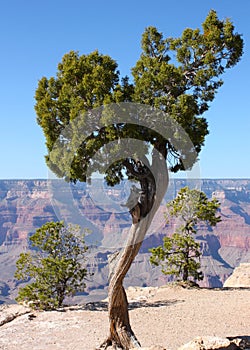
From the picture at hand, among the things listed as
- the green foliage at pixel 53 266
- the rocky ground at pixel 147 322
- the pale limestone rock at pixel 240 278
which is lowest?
the pale limestone rock at pixel 240 278

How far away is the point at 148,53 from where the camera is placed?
43.8 feet

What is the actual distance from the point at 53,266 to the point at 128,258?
10.2 metres

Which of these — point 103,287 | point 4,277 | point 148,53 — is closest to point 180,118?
point 148,53

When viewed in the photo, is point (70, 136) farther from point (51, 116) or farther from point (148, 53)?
point (148, 53)

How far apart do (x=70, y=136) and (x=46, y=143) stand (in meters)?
1.33

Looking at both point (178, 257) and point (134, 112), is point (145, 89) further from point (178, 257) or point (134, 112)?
point (178, 257)

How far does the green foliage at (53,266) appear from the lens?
21344 mm

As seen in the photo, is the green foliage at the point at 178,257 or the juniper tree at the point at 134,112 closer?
the juniper tree at the point at 134,112

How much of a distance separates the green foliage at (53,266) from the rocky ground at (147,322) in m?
1.07

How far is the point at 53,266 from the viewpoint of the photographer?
21.7 m

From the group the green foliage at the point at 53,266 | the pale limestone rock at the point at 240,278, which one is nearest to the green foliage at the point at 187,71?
the green foliage at the point at 53,266

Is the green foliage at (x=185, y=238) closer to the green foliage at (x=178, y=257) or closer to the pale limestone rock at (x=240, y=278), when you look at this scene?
the green foliage at (x=178, y=257)

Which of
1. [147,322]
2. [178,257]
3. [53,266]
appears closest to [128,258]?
[147,322]

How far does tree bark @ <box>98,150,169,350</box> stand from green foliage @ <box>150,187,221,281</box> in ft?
39.3
